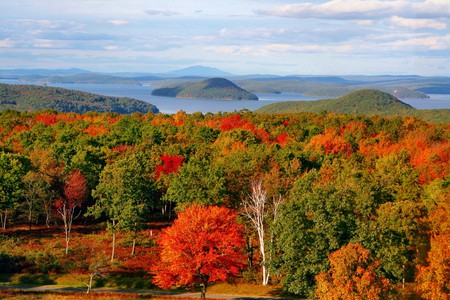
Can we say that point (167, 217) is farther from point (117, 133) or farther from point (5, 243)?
point (117, 133)

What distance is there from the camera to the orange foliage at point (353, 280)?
102 feet

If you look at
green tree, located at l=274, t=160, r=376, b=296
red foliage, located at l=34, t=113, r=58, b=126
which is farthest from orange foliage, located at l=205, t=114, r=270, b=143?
green tree, located at l=274, t=160, r=376, b=296

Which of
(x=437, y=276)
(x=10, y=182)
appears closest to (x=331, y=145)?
(x=10, y=182)

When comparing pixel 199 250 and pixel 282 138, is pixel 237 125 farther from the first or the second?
pixel 199 250

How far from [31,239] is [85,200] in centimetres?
1133

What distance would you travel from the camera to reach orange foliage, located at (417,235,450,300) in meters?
33.4

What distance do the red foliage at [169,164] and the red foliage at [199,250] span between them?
105ft

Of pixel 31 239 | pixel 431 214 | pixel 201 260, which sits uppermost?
pixel 431 214

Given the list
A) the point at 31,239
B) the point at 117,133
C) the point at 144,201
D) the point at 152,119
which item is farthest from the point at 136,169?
the point at 152,119

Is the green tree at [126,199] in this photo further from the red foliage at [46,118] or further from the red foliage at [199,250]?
the red foliage at [46,118]

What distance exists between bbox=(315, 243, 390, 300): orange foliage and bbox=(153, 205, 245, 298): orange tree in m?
9.71

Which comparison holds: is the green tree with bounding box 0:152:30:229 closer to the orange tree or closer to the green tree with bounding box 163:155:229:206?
the green tree with bounding box 163:155:229:206

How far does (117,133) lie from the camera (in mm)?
101438

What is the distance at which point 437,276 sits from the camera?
33594 mm
